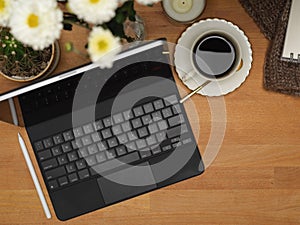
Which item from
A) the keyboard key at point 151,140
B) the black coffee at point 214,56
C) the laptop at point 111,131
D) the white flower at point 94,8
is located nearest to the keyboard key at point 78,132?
the laptop at point 111,131

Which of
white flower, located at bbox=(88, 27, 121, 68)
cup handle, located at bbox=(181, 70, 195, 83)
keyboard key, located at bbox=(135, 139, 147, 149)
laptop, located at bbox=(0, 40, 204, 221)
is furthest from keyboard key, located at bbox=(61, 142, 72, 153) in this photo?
white flower, located at bbox=(88, 27, 121, 68)

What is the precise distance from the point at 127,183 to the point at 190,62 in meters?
0.21

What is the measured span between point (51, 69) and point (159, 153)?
0.68ft

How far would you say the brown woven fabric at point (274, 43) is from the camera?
799mm

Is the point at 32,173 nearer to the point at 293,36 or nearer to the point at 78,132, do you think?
the point at 78,132

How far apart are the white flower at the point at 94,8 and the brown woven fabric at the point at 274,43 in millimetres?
355

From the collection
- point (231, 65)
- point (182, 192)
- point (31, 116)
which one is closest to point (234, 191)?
point (182, 192)

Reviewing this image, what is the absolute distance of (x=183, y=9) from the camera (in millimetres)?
798

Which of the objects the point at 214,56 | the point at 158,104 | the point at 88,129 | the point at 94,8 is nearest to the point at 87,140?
the point at 88,129

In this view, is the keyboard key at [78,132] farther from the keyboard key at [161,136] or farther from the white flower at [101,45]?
the white flower at [101,45]

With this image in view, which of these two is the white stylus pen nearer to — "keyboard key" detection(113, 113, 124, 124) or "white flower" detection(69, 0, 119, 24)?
"keyboard key" detection(113, 113, 124, 124)

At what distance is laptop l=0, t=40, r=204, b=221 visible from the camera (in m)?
0.80

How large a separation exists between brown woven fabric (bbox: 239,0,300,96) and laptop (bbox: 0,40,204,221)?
146 mm

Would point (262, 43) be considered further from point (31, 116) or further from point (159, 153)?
point (31, 116)
